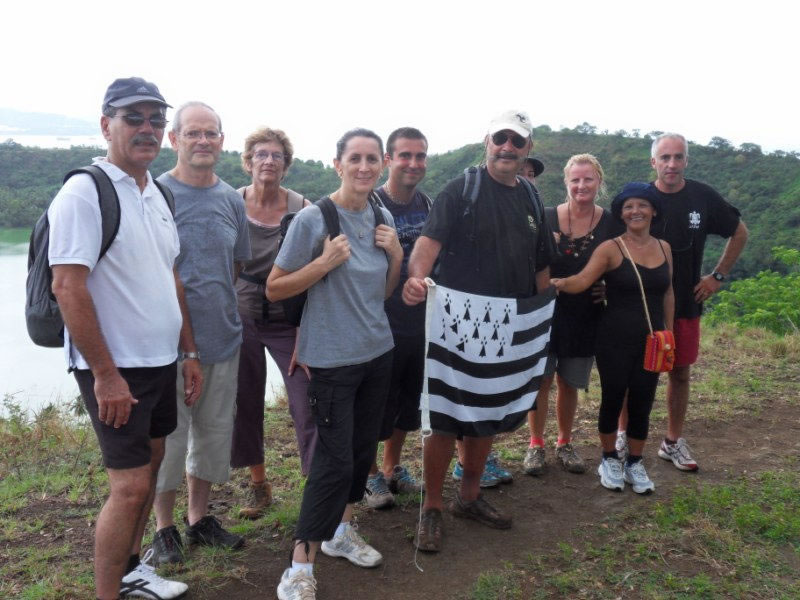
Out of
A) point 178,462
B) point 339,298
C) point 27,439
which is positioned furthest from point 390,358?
point 27,439

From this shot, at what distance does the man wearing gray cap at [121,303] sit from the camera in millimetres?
2273

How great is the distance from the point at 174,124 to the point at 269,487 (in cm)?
219

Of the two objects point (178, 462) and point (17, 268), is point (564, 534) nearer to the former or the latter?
point (178, 462)

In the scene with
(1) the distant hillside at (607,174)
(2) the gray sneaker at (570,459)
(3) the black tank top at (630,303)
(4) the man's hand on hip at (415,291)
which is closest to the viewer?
(4) the man's hand on hip at (415,291)

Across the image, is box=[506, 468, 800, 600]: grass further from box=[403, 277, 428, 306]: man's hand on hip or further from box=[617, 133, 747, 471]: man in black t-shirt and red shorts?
box=[403, 277, 428, 306]: man's hand on hip

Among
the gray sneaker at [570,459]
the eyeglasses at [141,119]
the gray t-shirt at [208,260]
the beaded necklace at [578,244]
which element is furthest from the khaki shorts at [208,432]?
the gray sneaker at [570,459]

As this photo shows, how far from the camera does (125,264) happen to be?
2438 millimetres

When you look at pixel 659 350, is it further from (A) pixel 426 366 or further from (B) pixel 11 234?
(B) pixel 11 234

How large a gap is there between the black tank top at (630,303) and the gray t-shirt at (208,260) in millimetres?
2247

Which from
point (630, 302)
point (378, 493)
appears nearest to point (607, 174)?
point (630, 302)

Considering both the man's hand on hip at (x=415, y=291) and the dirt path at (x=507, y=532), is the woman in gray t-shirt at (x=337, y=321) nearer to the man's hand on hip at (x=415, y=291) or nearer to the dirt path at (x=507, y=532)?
the man's hand on hip at (x=415, y=291)

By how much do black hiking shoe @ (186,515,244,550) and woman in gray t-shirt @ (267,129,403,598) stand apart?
0.58 meters

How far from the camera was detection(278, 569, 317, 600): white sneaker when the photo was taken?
2.83 meters

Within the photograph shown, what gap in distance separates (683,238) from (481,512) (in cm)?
221
